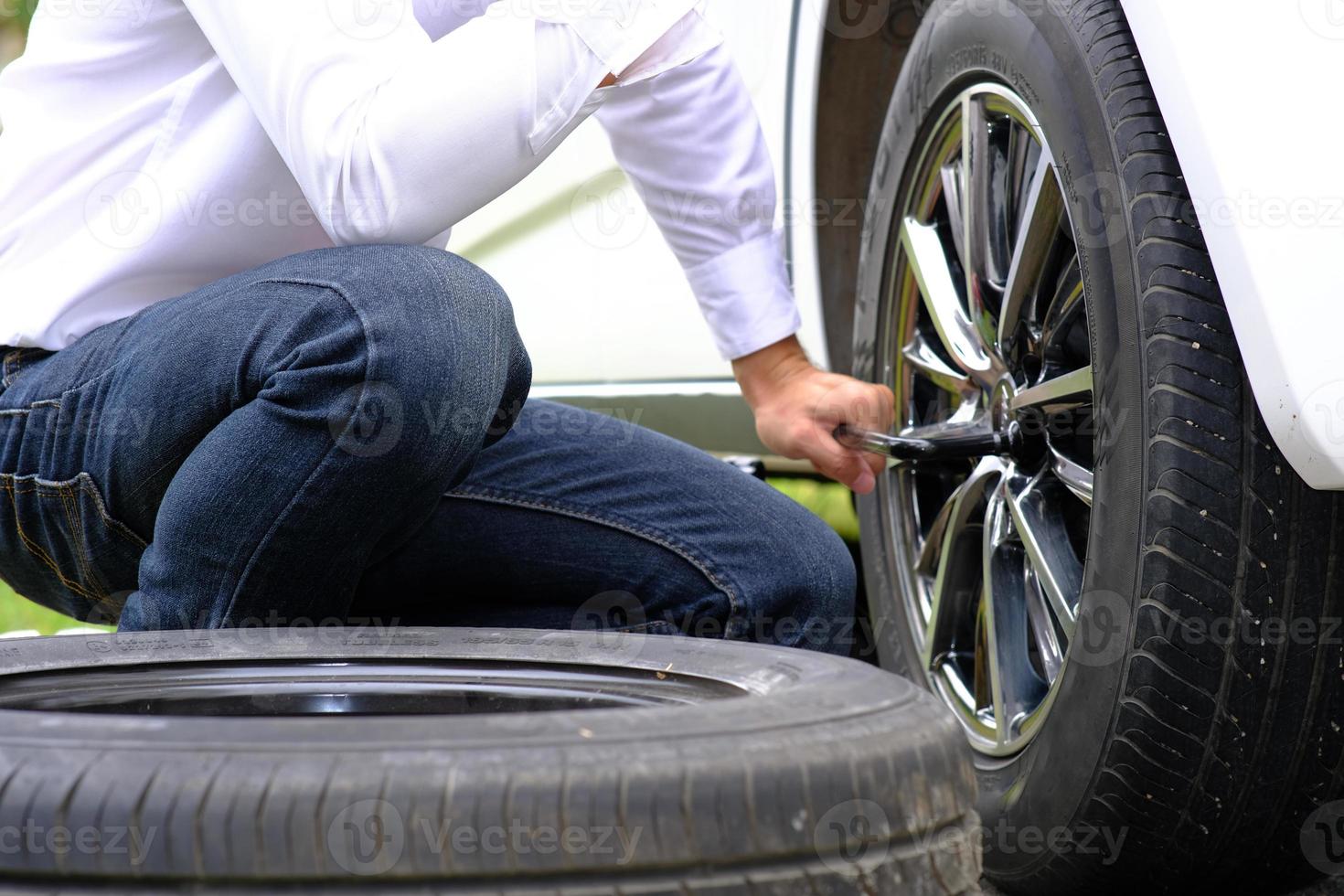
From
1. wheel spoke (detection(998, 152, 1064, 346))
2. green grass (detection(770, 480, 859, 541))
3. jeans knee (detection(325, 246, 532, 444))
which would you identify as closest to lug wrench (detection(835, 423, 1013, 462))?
wheel spoke (detection(998, 152, 1064, 346))

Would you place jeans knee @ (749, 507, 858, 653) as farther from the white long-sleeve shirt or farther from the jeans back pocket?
the jeans back pocket

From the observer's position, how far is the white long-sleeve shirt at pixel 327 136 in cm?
114

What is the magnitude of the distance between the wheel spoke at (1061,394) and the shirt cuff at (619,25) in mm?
493

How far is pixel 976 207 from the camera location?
1523 mm

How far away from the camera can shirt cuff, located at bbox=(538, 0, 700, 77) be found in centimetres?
117

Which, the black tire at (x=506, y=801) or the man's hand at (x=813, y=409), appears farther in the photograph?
the man's hand at (x=813, y=409)

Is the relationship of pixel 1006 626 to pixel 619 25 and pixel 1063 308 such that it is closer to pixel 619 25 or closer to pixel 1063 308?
pixel 1063 308

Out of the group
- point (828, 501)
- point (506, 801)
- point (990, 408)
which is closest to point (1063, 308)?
point (990, 408)

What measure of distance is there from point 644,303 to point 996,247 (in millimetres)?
875

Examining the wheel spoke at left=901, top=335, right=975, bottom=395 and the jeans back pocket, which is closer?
the jeans back pocket

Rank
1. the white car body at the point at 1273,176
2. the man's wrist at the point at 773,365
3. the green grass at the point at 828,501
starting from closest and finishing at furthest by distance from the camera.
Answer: the white car body at the point at 1273,176
the man's wrist at the point at 773,365
the green grass at the point at 828,501

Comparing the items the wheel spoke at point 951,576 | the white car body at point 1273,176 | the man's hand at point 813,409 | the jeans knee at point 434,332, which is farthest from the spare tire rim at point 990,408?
the jeans knee at point 434,332

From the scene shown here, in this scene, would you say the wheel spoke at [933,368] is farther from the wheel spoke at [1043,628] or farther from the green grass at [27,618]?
the green grass at [27,618]

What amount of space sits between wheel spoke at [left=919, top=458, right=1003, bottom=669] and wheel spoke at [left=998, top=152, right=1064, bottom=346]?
217 millimetres
